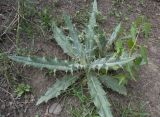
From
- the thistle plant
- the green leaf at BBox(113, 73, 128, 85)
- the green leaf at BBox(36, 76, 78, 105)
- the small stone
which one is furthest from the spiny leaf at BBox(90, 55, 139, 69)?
the small stone

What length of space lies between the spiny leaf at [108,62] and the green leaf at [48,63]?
0.50ft

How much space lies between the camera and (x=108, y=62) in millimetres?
3096

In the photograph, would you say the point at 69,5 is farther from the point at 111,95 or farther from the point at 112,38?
the point at 111,95

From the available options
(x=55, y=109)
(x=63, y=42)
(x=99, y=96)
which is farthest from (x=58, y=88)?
(x=63, y=42)

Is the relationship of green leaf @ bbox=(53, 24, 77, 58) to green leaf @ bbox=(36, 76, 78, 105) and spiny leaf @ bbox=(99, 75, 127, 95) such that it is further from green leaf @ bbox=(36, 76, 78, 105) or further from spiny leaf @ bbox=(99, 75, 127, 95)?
spiny leaf @ bbox=(99, 75, 127, 95)

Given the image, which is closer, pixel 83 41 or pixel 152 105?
pixel 152 105

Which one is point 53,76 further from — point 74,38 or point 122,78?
point 122,78

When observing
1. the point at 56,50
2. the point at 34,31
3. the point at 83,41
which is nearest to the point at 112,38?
the point at 83,41

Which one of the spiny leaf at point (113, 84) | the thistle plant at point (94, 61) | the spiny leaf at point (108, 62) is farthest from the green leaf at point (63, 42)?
the spiny leaf at point (113, 84)

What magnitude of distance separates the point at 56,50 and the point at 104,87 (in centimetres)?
62

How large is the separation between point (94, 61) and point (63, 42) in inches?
14.6

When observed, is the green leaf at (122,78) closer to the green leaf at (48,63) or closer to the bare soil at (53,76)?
the bare soil at (53,76)

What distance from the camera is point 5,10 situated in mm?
3680

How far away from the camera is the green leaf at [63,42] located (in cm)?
328
